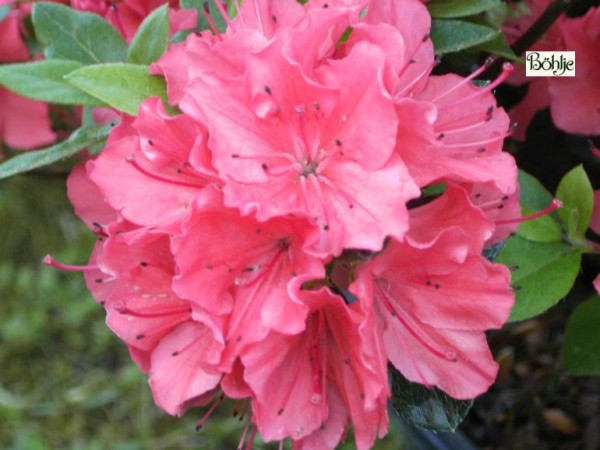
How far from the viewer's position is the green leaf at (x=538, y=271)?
0.73 metres

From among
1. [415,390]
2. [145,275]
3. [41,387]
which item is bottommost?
[41,387]

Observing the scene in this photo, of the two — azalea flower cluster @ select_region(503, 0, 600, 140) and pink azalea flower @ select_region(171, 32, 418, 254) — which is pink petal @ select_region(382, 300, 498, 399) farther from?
azalea flower cluster @ select_region(503, 0, 600, 140)

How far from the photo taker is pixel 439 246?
58cm

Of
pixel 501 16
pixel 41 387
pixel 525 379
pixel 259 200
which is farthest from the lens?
pixel 41 387

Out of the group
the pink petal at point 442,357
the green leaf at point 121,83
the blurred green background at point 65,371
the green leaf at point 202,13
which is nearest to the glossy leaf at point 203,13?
the green leaf at point 202,13

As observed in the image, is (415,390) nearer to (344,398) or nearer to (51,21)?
(344,398)

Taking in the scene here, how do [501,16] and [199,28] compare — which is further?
[501,16]

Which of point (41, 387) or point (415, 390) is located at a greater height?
point (415, 390)

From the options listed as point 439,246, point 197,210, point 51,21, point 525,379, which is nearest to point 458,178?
point 439,246

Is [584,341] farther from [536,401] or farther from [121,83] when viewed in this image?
[121,83]

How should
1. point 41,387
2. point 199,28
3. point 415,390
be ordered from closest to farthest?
1. point 415,390
2. point 199,28
3. point 41,387

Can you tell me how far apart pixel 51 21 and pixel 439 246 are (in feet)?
1.48

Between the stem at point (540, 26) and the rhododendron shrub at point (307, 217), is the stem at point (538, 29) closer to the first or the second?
the stem at point (540, 26)

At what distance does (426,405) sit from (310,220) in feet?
0.74
